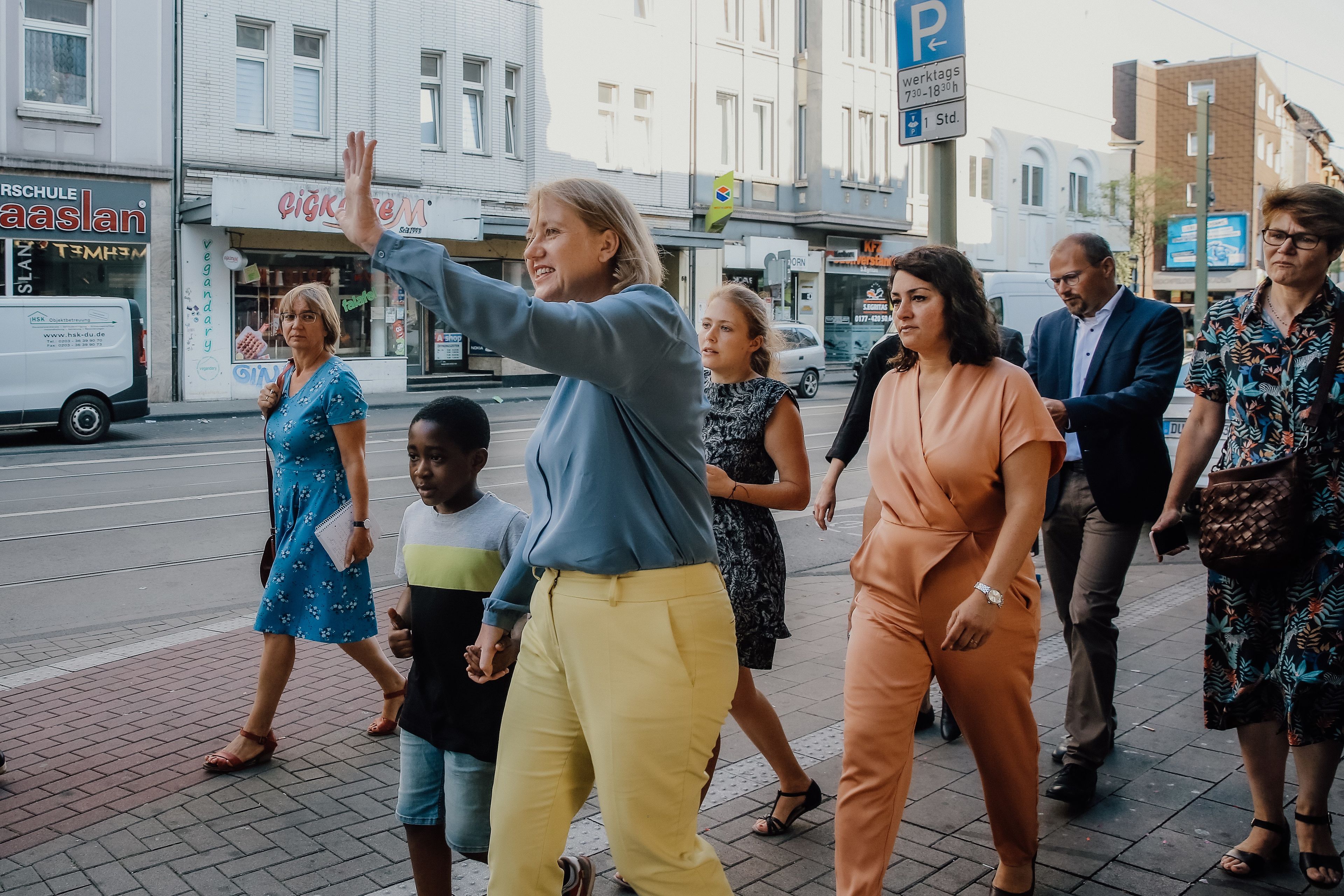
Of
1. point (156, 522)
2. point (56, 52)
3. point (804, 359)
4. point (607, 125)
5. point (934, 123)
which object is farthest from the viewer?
point (607, 125)

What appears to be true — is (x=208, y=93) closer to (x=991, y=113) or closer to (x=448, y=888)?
(x=448, y=888)

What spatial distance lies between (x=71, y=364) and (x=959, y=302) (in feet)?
51.9

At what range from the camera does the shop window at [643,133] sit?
3089 cm

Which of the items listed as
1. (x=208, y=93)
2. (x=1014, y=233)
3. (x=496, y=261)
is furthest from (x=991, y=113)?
(x=208, y=93)

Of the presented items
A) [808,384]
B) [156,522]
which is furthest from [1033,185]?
[156,522]

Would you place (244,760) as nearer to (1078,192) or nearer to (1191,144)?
(1078,192)

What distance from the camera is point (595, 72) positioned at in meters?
29.5

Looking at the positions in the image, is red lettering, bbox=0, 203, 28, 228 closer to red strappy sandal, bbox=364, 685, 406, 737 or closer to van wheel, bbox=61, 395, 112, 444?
van wheel, bbox=61, 395, 112, 444

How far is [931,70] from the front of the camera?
253 inches

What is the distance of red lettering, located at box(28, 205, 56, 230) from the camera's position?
818 inches

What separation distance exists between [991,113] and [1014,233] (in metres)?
4.47

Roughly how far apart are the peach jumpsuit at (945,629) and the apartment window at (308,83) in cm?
2332

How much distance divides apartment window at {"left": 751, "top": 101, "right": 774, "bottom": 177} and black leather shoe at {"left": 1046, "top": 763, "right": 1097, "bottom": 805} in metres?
31.6

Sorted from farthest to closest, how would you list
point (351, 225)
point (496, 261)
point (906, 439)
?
point (496, 261)
point (906, 439)
point (351, 225)
